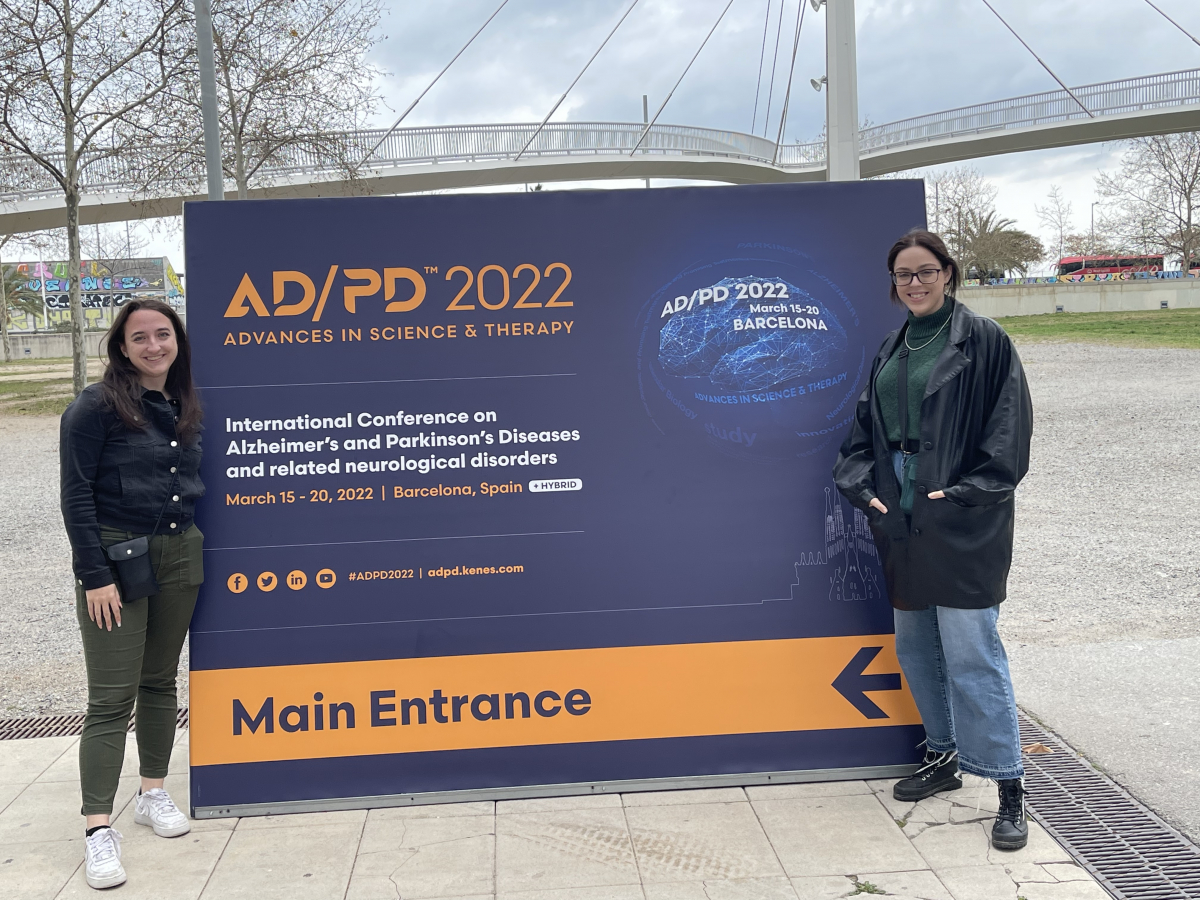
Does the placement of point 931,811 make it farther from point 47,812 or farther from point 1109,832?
point 47,812

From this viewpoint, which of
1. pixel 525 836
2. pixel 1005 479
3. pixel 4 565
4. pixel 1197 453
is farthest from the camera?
pixel 1197 453

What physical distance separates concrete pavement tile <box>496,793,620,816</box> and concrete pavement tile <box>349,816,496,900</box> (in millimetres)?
92

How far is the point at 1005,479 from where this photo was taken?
298 cm

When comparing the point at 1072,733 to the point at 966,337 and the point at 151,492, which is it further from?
the point at 151,492

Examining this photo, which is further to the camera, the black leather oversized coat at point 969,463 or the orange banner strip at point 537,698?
the orange banner strip at point 537,698

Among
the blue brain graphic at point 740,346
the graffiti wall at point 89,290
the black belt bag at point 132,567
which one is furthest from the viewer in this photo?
the graffiti wall at point 89,290

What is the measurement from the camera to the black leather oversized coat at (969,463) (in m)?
2.99

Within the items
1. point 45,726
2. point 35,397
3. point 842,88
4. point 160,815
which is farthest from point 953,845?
point 35,397

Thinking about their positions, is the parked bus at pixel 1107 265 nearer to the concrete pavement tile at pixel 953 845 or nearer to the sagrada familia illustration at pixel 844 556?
the sagrada familia illustration at pixel 844 556

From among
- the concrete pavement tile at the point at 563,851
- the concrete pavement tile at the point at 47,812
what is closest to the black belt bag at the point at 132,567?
the concrete pavement tile at the point at 47,812

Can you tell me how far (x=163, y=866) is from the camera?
121 inches

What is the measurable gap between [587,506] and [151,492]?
54.9 inches

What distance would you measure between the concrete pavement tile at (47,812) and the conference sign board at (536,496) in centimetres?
47

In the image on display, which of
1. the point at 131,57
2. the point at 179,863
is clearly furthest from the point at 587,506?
the point at 131,57
